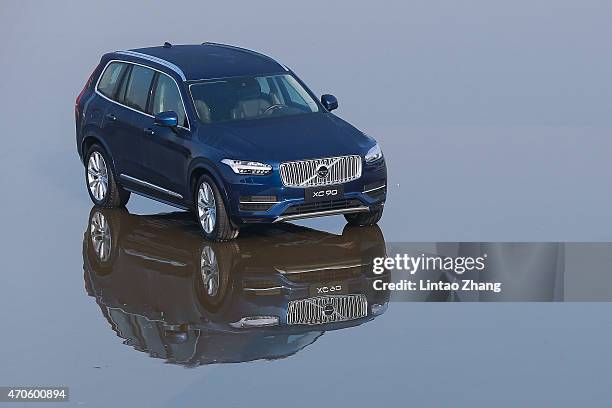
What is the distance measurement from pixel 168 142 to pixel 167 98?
67 cm

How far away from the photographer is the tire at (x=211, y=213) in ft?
64.1

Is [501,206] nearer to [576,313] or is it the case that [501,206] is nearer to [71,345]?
[576,313]

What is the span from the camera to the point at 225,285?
711 inches

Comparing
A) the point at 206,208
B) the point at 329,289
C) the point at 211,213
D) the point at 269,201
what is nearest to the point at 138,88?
the point at 206,208

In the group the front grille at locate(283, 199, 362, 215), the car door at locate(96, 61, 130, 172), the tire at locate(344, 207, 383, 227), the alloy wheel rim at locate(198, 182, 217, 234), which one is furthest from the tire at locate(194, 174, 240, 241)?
the car door at locate(96, 61, 130, 172)

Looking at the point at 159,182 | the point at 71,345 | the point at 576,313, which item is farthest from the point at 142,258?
the point at 576,313

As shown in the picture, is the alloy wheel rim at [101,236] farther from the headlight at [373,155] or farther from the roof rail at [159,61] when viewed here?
the headlight at [373,155]

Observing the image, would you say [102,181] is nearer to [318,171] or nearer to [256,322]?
[318,171]

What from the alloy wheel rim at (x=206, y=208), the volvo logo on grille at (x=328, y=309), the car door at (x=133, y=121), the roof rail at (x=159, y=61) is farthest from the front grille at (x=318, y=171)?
the volvo logo on grille at (x=328, y=309)

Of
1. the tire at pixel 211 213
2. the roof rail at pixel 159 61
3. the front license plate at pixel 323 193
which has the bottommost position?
the tire at pixel 211 213

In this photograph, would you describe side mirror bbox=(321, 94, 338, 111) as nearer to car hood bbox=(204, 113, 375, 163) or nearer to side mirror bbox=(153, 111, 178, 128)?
car hood bbox=(204, 113, 375, 163)

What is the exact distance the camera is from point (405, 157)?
24625 millimetres

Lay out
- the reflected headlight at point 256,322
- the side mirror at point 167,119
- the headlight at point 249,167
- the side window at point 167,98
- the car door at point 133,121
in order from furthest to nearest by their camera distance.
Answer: the car door at point 133,121
the side window at point 167,98
the side mirror at point 167,119
the headlight at point 249,167
the reflected headlight at point 256,322

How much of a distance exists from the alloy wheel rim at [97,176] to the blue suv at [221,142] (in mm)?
11
